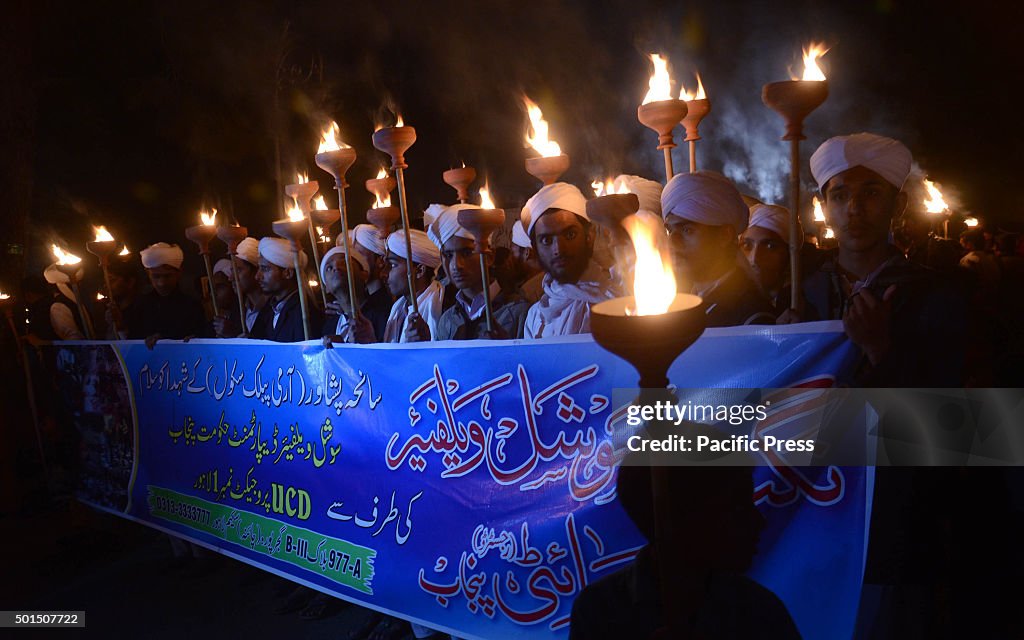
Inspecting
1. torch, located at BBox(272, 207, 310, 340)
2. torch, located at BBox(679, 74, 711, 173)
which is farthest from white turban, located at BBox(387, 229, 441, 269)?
torch, located at BBox(679, 74, 711, 173)

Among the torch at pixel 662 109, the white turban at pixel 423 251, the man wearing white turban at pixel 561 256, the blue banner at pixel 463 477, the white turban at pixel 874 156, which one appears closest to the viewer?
the blue banner at pixel 463 477

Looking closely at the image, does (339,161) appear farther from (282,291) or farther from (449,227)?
(282,291)

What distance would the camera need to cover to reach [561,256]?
145 inches

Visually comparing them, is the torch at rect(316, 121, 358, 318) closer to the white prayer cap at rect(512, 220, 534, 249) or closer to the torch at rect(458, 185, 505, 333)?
the torch at rect(458, 185, 505, 333)

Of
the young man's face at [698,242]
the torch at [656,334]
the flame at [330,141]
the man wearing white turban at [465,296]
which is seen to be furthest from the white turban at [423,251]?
the torch at [656,334]

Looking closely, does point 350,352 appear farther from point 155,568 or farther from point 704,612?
point 155,568

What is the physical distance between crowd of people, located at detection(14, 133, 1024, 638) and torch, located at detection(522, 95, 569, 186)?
0.46ft

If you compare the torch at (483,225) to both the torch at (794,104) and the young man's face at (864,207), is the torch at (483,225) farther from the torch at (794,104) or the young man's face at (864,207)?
the young man's face at (864,207)

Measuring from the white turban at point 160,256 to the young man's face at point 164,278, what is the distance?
4cm

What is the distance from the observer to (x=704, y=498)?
55.2 inches

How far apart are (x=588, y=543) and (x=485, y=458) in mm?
628

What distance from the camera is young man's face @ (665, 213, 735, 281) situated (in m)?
2.98

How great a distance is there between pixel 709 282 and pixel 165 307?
5.18m

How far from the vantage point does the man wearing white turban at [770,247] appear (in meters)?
3.76
